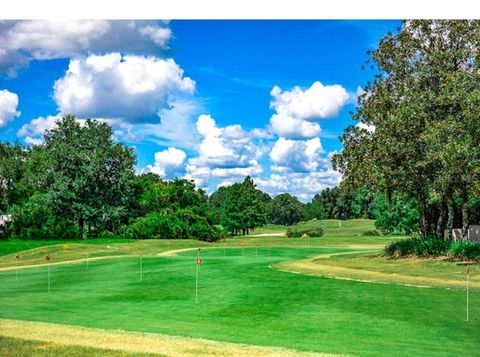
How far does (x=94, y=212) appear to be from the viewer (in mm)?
62562

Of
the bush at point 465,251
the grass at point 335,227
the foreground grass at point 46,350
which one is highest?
the grass at point 335,227

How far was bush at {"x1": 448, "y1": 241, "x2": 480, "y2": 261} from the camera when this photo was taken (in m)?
29.7

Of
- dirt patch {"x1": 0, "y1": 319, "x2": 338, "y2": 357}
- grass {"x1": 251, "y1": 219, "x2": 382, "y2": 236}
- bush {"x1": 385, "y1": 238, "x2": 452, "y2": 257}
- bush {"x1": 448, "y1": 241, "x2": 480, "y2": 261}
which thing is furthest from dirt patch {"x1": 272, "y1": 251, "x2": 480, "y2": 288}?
grass {"x1": 251, "y1": 219, "x2": 382, "y2": 236}

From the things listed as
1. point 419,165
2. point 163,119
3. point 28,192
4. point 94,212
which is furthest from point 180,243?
point 163,119

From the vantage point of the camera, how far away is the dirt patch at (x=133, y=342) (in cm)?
1091

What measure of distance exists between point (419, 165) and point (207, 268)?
36.8 feet

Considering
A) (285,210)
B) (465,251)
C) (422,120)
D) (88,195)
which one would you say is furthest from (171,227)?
(465,251)

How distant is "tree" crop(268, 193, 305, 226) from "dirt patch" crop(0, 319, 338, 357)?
233 feet

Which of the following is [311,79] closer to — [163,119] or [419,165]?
[163,119]

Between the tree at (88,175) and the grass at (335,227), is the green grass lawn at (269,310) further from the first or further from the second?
the grass at (335,227)

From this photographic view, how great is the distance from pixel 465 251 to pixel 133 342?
73.6ft

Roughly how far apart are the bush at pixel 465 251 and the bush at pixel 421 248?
2.68 ft

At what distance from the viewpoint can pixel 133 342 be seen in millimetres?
11711

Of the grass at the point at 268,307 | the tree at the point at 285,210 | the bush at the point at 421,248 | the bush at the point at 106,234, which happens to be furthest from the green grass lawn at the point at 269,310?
the tree at the point at 285,210
